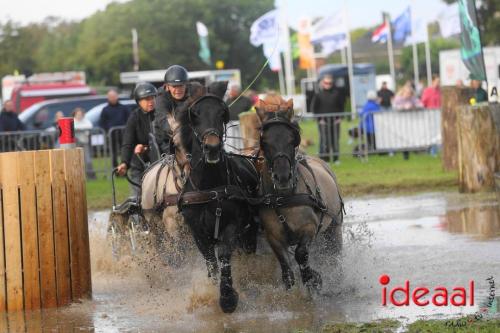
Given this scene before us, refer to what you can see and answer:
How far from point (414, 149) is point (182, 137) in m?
16.2

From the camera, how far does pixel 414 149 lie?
24781 mm

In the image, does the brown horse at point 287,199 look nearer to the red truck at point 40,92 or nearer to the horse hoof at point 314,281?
the horse hoof at point 314,281

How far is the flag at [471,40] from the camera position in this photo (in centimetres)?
1739

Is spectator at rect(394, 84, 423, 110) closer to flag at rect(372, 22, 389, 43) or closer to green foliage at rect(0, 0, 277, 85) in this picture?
flag at rect(372, 22, 389, 43)

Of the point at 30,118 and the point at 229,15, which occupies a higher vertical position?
the point at 229,15

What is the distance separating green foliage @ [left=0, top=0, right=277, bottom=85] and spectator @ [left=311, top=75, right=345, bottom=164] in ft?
193

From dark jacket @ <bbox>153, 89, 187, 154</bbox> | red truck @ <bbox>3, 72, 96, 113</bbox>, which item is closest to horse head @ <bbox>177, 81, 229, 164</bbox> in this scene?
dark jacket @ <bbox>153, 89, 187, 154</bbox>

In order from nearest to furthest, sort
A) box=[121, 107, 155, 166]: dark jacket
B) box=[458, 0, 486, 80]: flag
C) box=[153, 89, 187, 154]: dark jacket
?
box=[153, 89, 187, 154]: dark jacket, box=[121, 107, 155, 166]: dark jacket, box=[458, 0, 486, 80]: flag

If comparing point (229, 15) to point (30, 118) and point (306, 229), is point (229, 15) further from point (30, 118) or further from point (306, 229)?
point (306, 229)

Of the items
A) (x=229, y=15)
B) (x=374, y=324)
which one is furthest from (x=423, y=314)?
(x=229, y=15)

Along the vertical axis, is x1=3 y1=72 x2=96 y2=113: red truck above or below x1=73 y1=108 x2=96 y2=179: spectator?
above

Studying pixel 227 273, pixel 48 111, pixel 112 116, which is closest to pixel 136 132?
pixel 227 273

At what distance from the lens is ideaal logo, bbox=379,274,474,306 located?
861 centimetres

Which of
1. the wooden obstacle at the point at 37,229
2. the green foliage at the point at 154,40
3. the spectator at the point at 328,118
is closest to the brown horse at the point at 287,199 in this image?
the wooden obstacle at the point at 37,229
